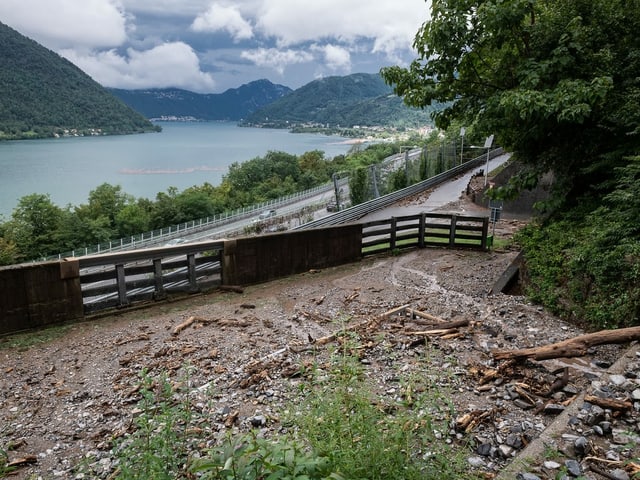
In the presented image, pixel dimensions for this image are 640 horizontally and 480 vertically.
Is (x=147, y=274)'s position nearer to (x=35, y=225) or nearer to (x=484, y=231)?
(x=484, y=231)

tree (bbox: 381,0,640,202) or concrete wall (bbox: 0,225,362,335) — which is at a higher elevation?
tree (bbox: 381,0,640,202)

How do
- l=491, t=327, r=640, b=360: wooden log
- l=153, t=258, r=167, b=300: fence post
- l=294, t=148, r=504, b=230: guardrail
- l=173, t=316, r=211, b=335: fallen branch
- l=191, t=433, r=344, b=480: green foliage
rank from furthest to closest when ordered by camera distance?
l=294, t=148, r=504, b=230: guardrail, l=153, t=258, r=167, b=300: fence post, l=173, t=316, r=211, b=335: fallen branch, l=491, t=327, r=640, b=360: wooden log, l=191, t=433, r=344, b=480: green foliage

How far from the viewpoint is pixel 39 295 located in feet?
26.1

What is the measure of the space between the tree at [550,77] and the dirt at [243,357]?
338cm

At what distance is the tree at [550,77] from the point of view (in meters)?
8.39

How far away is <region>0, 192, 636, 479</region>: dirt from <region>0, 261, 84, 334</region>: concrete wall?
302 millimetres

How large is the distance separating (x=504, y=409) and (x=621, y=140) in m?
7.02

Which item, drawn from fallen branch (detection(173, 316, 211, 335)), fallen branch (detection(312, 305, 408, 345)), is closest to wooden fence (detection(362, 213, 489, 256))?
fallen branch (detection(312, 305, 408, 345))

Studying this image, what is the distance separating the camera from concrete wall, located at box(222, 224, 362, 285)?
1066 centimetres

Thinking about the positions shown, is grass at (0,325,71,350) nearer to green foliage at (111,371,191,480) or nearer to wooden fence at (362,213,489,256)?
green foliage at (111,371,191,480)

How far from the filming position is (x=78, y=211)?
222 feet

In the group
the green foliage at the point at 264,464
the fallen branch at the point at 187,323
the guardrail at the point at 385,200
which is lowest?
the fallen branch at the point at 187,323

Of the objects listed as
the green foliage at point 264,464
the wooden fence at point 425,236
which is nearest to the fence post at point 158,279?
the wooden fence at point 425,236

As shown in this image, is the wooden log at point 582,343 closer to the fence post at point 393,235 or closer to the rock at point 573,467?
the rock at point 573,467
